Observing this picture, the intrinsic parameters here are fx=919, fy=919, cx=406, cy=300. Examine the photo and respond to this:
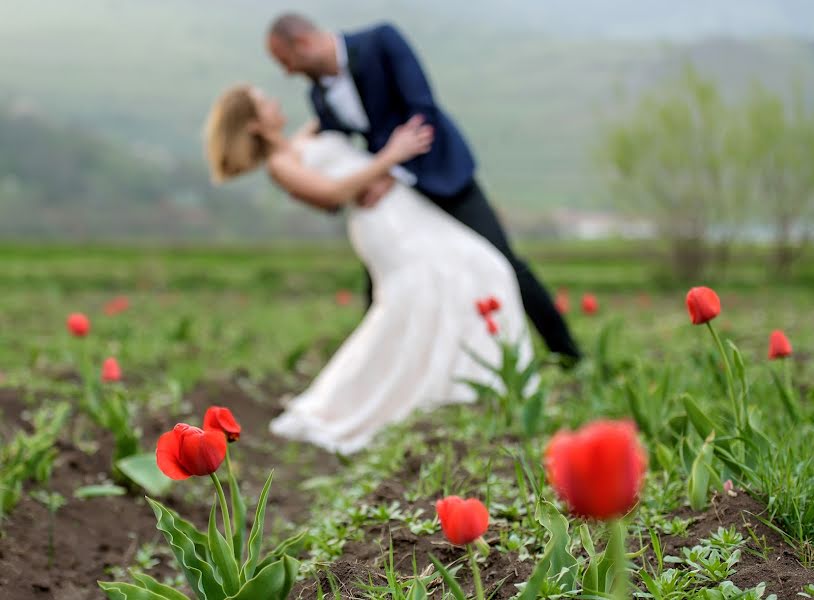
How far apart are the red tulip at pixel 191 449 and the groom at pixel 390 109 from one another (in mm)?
3104

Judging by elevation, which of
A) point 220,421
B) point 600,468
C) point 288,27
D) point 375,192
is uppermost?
point 288,27

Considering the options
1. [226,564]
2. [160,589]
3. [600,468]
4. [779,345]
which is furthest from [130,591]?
[779,345]

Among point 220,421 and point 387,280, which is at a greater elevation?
point 220,421

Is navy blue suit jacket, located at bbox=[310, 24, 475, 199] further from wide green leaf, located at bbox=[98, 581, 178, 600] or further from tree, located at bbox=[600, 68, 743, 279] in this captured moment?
tree, located at bbox=[600, 68, 743, 279]

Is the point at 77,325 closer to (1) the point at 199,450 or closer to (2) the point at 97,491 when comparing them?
(2) the point at 97,491

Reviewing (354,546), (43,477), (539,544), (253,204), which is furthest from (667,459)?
(253,204)

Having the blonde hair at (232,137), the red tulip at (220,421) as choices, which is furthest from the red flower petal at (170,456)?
the blonde hair at (232,137)

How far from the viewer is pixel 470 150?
4723mm

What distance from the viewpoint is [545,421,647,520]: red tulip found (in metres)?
0.90

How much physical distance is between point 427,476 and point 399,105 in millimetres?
2451

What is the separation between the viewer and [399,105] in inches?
182

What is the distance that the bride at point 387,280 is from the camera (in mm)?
4367

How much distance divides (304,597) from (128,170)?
84.4 m

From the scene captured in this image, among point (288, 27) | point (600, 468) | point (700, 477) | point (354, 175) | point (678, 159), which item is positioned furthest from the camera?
point (678, 159)
